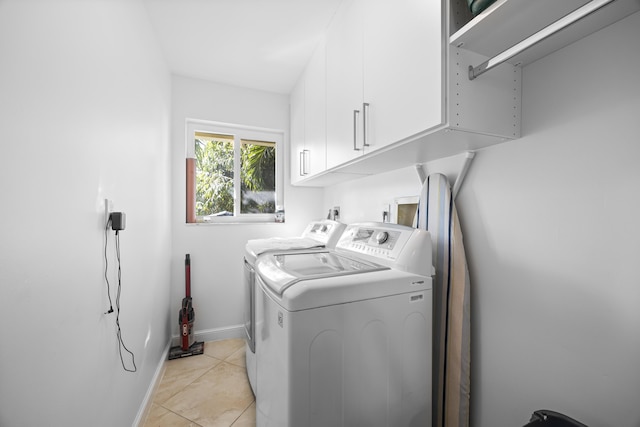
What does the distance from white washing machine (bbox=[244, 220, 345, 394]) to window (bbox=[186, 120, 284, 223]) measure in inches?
34.5

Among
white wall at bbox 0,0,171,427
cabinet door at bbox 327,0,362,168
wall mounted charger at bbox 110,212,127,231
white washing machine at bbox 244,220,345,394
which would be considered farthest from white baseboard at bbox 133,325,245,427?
cabinet door at bbox 327,0,362,168

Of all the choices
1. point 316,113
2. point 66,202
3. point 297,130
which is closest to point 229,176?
point 297,130

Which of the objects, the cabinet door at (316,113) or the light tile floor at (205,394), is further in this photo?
the cabinet door at (316,113)

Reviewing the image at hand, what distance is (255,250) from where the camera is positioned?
1.72 metres

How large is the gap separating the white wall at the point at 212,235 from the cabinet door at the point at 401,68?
1728 millimetres

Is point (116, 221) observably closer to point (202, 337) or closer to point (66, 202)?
point (66, 202)

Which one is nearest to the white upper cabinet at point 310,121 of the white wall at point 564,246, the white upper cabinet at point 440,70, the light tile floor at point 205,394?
the white upper cabinet at point 440,70

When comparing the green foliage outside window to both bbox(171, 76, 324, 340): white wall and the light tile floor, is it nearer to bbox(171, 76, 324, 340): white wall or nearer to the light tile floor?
bbox(171, 76, 324, 340): white wall

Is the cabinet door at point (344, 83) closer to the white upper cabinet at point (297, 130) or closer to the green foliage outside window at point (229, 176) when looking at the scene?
the white upper cabinet at point (297, 130)

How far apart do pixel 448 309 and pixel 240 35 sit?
2.23 metres

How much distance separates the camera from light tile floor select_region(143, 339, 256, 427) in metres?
1.58

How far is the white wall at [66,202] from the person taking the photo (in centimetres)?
63

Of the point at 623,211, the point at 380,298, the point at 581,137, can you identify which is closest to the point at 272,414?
the point at 380,298

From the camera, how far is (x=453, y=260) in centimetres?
119
